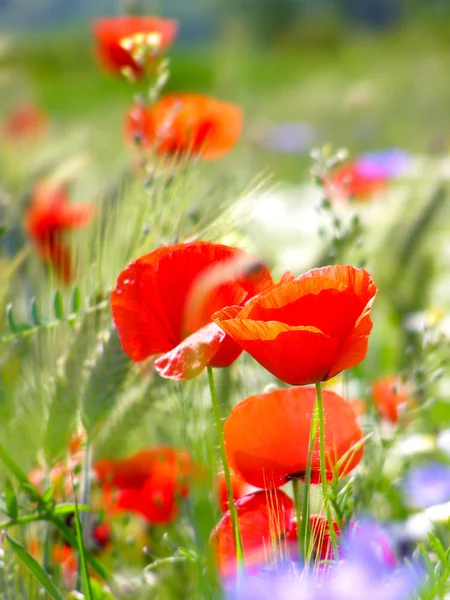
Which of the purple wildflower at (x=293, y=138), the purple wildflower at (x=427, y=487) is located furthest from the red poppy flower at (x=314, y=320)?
the purple wildflower at (x=293, y=138)

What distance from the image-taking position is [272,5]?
8719mm

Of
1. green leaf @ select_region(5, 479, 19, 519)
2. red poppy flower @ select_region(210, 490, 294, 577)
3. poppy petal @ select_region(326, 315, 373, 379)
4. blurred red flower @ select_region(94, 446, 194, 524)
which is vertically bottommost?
blurred red flower @ select_region(94, 446, 194, 524)

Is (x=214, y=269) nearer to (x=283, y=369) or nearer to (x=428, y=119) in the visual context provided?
(x=283, y=369)

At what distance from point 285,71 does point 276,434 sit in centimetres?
767

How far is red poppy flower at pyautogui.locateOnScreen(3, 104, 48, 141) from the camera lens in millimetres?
2061

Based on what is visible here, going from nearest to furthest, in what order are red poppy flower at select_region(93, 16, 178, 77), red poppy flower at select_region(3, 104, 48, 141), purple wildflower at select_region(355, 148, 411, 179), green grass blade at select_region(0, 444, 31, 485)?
green grass blade at select_region(0, 444, 31, 485), red poppy flower at select_region(93, 16, 178, 77), purple wildflower at select_region(355, 148, 411, 179), red poppy flower at select_region(3, 104, 48, 141)

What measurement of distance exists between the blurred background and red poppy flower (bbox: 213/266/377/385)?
12 centimetres

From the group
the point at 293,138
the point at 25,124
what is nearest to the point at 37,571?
the point at 25,124

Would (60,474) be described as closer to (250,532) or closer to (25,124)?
(250,532)

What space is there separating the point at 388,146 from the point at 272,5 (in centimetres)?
588

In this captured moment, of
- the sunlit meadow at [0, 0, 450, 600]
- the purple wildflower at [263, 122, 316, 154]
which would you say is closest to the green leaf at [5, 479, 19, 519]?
the sunlit meadow at [0, 0, 450, 600]

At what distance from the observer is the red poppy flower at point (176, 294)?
11.9 inches

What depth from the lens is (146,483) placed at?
1.62ft

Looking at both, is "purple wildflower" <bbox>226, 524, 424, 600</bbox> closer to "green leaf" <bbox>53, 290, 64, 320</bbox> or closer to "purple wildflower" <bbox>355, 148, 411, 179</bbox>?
"green leaf" <bbox>53, 290, 64, 320</bbox>
